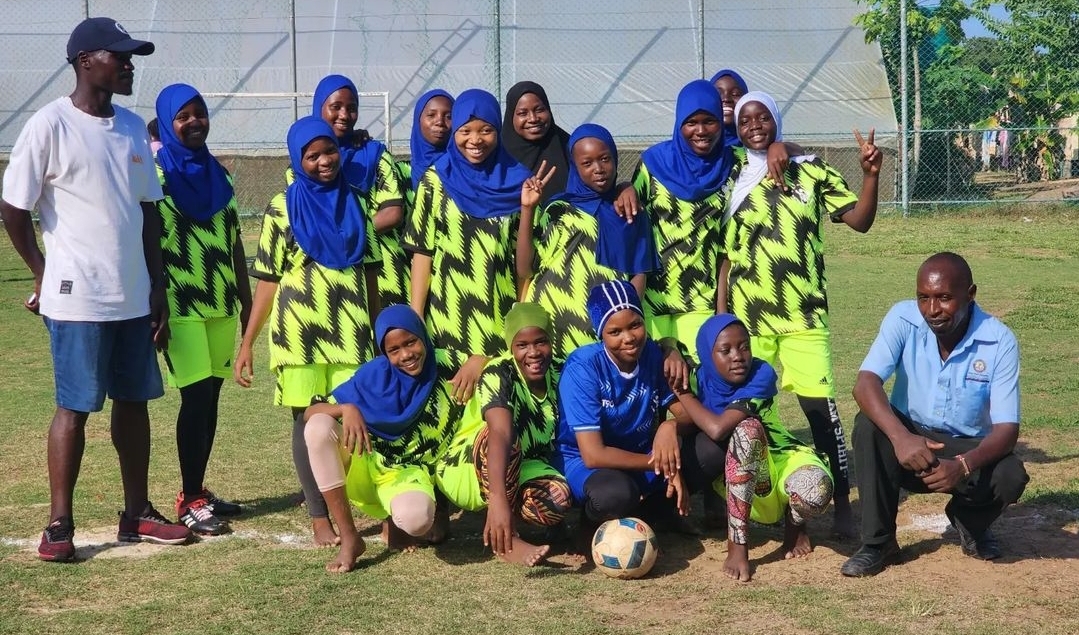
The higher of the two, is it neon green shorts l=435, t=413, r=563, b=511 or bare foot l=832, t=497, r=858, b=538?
neon green shorts l=435, t=413, r=563, b=511

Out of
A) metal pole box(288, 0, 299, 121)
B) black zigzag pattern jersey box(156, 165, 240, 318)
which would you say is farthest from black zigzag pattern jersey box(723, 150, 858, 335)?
metal pole box(288, 0, 299, 121)

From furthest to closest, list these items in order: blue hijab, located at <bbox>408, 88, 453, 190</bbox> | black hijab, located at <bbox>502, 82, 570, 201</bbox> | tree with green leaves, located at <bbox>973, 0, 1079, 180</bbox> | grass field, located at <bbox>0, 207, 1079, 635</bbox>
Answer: tree with green leaves, located at <bbox>973, 0, 1079, 180</bbox>
blue hijab, located at <bbox>408, 88, 453, 190</bbox>
black hijab, located at <bbox>502, 82, 570, 201</bbox>
grass field, located at <bbox>0, 207, 1079, 635</bbox>

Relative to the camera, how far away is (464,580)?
17.1 ft

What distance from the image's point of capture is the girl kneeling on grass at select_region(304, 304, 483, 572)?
212 inches

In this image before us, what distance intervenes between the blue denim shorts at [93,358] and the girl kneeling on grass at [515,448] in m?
1.43

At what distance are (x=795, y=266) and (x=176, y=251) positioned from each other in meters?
2.88

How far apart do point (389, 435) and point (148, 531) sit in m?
1.18

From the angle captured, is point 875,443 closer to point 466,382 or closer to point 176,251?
point 466,382

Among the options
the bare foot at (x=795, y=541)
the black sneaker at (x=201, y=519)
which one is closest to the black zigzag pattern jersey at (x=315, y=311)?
the black sneaker at (x=201, y=519)

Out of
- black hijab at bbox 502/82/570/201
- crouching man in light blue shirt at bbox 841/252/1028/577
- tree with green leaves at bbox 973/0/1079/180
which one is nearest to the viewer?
crouching man in light blue shirt at bbox 841/252/1028/577

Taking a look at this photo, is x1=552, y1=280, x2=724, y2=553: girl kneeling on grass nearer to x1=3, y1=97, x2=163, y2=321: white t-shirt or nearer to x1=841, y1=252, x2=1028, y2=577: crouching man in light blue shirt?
x1=841, y1=252, x2=1028, y2=577: crouching man in light blue shirt

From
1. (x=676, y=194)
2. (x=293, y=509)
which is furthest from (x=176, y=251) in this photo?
(x=676, y=194)

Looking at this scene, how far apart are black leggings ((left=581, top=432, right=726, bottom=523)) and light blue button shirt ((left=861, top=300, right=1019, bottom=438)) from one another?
2.52 ft

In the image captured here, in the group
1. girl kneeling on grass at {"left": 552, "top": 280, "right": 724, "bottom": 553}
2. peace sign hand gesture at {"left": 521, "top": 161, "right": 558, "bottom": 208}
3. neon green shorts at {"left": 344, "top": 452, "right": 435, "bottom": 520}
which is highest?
peace sign hand gesture at {"left": 521, "top": 161, "right": 558, "bottom": 208}
